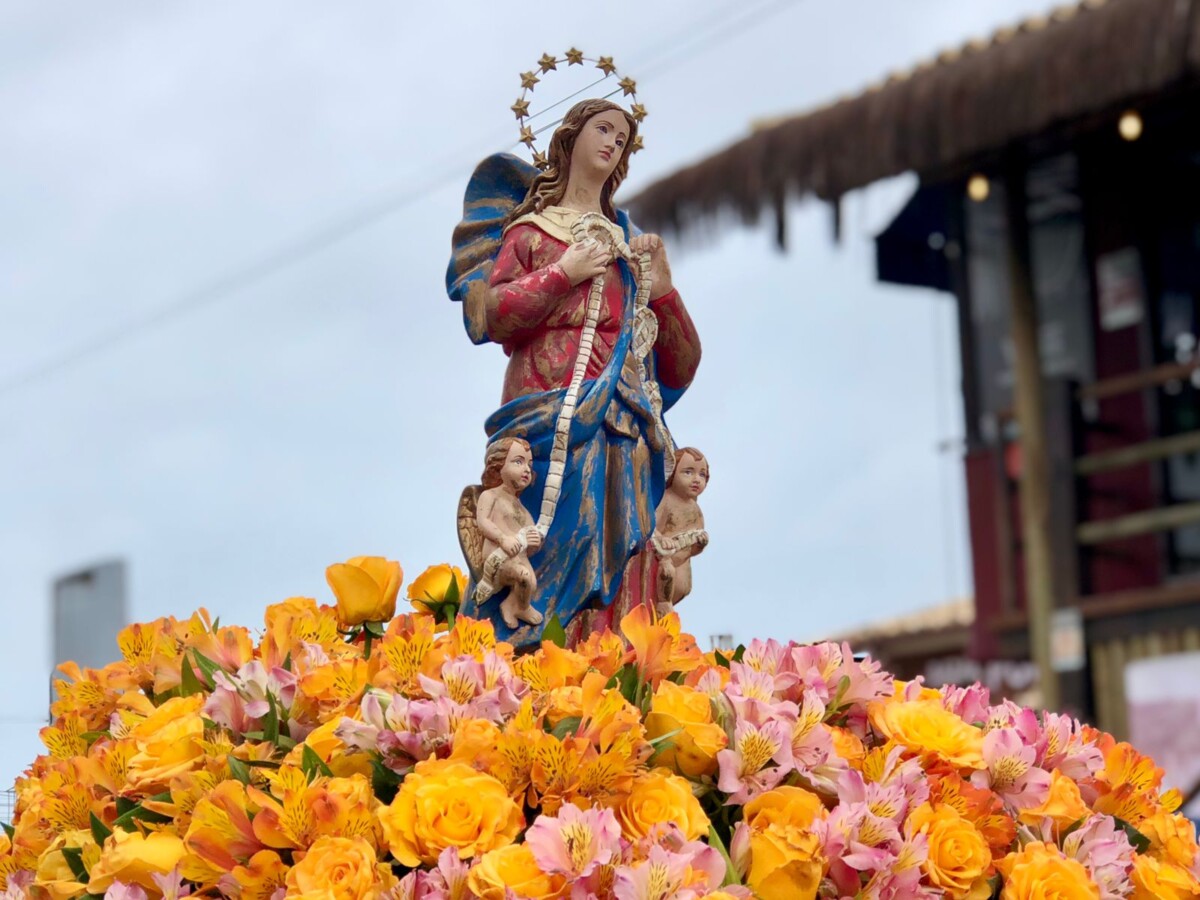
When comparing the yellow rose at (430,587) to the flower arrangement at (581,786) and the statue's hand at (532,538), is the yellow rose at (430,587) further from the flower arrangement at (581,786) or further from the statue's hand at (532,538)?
the flower arrangement at (581,786)

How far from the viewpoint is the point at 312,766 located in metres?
2.59

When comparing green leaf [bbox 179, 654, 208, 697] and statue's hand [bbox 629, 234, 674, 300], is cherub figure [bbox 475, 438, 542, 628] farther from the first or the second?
green leaf [bbox 179, 654, 208, 697]

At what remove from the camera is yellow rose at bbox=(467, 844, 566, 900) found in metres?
2.33

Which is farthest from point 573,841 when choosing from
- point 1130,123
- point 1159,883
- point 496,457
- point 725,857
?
point 1130,123

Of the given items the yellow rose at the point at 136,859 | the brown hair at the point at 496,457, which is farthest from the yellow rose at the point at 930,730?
the brown hair at the point at 496,457

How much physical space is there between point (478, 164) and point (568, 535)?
35.4 inches

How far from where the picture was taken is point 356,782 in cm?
251

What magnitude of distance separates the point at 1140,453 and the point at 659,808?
30.5 ft

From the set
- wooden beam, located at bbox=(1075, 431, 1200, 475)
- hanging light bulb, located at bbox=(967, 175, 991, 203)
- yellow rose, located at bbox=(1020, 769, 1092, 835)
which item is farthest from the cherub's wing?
hanging light bulb, located at bbox=(967, 175, 991, 203)

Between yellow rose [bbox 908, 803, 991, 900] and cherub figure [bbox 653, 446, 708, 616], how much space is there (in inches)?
54.5

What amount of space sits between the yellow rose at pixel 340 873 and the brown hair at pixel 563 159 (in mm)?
1962

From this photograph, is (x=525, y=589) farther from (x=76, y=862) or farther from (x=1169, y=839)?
(x=1169, y=839)

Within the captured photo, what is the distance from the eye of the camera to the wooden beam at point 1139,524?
10859 mm

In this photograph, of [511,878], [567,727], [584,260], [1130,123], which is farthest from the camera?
[1130,123]
